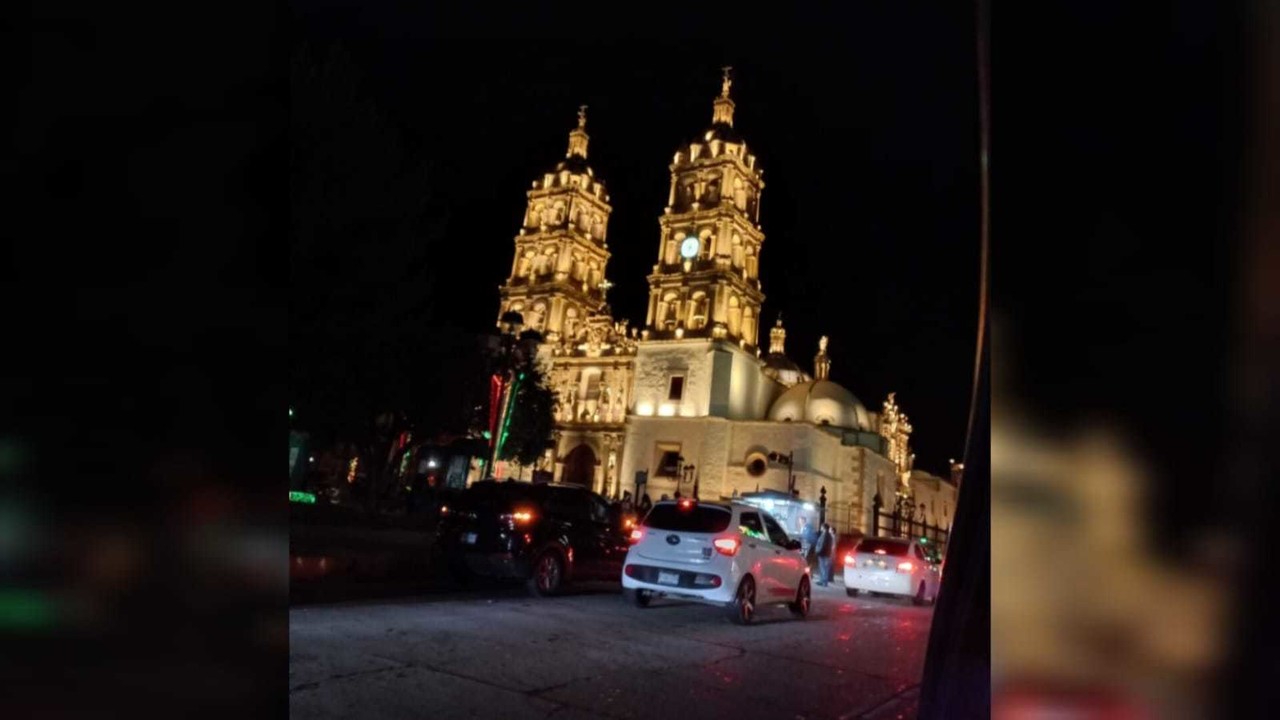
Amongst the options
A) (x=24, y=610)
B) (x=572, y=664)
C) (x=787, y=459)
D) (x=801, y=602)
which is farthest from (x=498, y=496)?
(x=787, y=459)

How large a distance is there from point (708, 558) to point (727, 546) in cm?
29

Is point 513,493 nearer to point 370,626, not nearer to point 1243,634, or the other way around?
point 370,626

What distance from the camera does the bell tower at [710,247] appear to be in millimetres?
57625

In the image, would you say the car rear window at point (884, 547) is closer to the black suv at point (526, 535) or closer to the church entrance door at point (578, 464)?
the black suv at point (526, 535)

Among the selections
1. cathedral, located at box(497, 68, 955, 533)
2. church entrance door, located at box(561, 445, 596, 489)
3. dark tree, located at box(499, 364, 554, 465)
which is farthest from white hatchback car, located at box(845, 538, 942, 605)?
church entrance door, located at box(561, 445, 596, 489)

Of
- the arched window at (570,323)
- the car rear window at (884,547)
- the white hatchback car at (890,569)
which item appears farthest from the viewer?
the arched window at (570,323)

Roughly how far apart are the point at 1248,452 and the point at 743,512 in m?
11.0

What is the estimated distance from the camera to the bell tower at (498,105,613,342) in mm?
65125

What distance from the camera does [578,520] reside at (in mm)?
13578

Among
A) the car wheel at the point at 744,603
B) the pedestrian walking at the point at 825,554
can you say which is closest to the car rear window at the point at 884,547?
the pedestrian walking at the point at 825,554

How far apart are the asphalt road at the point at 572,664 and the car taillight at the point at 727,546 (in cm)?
94

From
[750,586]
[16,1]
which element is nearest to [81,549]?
[16,1]

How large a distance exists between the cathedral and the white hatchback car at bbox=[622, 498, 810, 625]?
40089 mm

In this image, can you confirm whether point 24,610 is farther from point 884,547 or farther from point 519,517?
point 884,547
